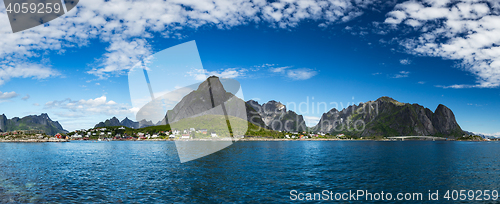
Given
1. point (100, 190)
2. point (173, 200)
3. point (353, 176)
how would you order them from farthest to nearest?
point (353, 176), point (100, 190), point (173, 200)

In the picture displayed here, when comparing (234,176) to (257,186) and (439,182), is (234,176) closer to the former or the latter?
(257,186)

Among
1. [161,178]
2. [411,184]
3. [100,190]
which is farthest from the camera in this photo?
[161,178]

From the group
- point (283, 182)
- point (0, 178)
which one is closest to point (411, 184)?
point (283, 182)

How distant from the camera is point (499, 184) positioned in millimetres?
45906

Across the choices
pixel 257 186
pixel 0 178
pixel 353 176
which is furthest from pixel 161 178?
pixel 353 176

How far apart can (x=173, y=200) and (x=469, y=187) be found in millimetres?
51099

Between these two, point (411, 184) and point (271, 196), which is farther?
point (411, 184)

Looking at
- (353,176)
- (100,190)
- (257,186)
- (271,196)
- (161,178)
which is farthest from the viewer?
(353,176)

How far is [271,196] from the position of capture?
115ft

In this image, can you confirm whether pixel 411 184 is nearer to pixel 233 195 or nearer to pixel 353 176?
pixel 353 176

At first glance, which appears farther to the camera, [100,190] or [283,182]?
[283,182]

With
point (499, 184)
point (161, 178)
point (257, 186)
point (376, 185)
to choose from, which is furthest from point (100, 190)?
point (499, 184)

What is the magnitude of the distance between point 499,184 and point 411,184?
1760 centimetres

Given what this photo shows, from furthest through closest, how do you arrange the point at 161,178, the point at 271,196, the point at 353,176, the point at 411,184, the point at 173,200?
1. the point at 353,176
2. the point at 161,178
3. the point at 411,184
4. the point at 271,196
5. the point at 173,200
